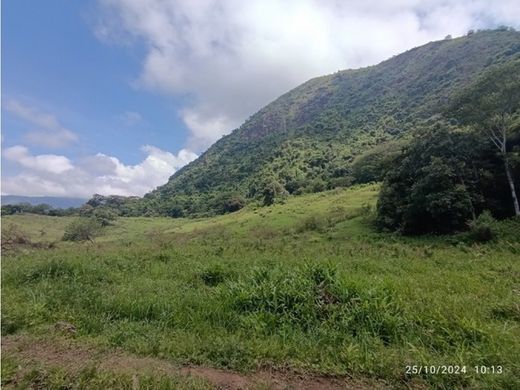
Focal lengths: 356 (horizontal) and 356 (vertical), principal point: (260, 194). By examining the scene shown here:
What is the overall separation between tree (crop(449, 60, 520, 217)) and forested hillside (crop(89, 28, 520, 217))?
108 feet

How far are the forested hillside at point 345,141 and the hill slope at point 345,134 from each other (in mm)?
299

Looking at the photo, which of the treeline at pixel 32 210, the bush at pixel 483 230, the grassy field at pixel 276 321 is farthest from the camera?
the treeline at pixel 32 210

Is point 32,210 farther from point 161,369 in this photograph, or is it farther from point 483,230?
point 161,369

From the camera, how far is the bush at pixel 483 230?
19859 mm

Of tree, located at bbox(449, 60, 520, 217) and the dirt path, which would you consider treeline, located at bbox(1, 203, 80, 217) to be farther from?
the dirt path

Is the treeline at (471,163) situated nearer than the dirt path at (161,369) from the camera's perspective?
No

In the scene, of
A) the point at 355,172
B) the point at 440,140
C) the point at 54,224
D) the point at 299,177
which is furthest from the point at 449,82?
the point at 54,224

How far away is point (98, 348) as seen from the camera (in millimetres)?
5613

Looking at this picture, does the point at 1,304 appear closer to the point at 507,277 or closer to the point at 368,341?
the point at 368,341

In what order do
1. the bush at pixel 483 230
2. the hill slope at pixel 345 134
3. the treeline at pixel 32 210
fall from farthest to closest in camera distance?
the hill slope at pixel 345 134, the treeline at pixel 32 210, the bush at pixel 483 230

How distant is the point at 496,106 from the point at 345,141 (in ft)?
Result: 298

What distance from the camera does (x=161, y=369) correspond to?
4.79 m

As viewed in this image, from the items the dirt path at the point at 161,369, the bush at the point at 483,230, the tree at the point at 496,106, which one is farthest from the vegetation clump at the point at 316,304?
the tree at the point at 496,106

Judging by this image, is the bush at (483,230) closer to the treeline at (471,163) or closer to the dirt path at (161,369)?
the treeline at (471,163)
